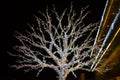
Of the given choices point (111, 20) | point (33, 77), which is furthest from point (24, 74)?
point (111, 20)

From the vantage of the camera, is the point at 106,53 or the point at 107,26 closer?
the point at 107,26

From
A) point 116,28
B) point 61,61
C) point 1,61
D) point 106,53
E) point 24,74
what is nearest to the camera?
point 116,28

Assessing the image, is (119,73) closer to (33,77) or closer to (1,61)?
(1,61)

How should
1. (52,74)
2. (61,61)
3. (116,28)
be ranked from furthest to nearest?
(52,74), (61,61), (116,28)

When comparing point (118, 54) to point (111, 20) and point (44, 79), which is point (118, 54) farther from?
point (44, 79)

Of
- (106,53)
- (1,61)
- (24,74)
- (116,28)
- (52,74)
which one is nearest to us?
(116,28)

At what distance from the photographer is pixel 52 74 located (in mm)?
33406

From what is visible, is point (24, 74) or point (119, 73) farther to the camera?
point (24, 74)

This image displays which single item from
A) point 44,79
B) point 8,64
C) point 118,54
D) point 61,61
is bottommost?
point 118,54

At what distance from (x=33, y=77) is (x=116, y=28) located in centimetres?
2103

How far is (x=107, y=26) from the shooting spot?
1258 centimetres

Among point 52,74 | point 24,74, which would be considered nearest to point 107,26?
point 24,74

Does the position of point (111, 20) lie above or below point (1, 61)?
below

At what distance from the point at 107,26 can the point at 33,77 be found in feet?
63.8
